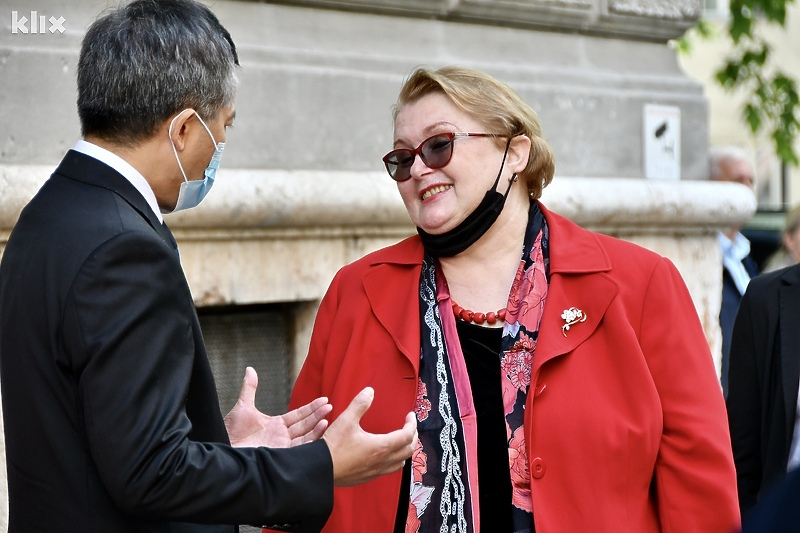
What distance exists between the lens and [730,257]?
5.99 metres

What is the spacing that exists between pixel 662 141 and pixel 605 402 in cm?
286

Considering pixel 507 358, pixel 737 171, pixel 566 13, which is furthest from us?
pixel 737 171

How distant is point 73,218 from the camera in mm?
2012

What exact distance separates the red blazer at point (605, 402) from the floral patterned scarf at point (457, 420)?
4 cm

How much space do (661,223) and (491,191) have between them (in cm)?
234

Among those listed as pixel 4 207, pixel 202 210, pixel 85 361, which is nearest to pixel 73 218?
pixel 85 361

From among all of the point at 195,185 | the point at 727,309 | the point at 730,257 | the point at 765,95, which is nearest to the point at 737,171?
the point at 730,257

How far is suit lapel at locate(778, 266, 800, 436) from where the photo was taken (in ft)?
11.4

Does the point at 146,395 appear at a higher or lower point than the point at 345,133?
lower

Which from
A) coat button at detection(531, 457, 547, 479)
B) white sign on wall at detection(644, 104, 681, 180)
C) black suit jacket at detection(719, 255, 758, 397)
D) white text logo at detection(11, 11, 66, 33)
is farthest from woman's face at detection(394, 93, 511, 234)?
black suit jacket at detection(719, 255, 758, 397)

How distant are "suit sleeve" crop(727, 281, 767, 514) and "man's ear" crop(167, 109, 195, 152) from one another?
214 centimetres

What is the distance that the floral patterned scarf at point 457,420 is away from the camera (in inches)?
110

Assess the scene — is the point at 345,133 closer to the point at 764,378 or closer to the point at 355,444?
the point at 764,378

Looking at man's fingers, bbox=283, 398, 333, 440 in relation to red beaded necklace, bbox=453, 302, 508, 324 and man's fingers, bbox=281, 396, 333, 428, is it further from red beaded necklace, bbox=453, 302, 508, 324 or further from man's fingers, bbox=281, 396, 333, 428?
red beaded necklace, bbox=453, 302, 508, 324
